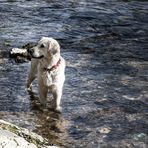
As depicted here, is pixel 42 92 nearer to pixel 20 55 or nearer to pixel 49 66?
pixel 49 66

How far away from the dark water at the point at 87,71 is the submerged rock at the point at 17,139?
1.92m

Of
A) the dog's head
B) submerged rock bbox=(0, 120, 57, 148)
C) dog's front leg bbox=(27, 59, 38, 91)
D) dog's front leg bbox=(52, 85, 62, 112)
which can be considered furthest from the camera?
dog's front leg bbox=(27, 59, 38, 91)

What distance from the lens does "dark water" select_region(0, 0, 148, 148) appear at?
32.4ft

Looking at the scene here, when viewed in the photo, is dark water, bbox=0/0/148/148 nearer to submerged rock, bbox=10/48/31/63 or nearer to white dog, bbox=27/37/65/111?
submerged rock, bbox=10/48/31/63

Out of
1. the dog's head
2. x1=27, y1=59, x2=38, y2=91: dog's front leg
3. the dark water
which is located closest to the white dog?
the dog's head

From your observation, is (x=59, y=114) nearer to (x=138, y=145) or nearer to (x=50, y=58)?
(x=50, y=58)

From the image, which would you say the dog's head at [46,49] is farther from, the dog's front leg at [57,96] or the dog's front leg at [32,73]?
the dog's front leg at [32,73]

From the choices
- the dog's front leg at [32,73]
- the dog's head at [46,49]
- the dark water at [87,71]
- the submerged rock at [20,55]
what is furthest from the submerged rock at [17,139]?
the submerged rock at [20,55]

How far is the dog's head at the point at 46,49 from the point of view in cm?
1011

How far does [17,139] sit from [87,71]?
6632mm

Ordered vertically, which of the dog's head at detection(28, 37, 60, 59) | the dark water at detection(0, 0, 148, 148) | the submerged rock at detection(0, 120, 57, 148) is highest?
the dog's head at detection(28, 37, 60, 59)

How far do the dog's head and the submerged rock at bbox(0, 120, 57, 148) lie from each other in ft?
9.83

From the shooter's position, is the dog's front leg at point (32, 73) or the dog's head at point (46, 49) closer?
the dog's head at point (46, 49)

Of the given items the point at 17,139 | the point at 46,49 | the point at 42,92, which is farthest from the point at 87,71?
the point at 17,139
